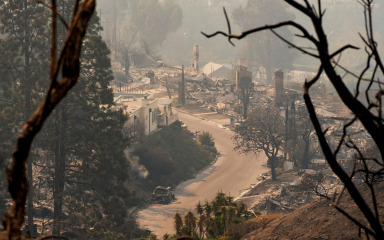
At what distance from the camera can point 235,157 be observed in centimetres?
4834

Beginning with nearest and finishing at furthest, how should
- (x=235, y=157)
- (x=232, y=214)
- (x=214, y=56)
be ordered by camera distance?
(x=232, y=214)
(x=235, y=157)
(x=214, y=56)

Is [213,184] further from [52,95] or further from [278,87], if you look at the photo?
[52,95]

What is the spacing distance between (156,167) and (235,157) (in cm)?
940

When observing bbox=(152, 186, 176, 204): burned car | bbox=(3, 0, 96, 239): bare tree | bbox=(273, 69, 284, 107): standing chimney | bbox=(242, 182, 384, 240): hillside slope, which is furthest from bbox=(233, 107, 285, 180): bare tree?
bbox=(3, 0, 96, 239): bare tree

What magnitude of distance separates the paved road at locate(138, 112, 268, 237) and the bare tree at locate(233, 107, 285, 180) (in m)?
1.29

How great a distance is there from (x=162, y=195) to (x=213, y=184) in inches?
211

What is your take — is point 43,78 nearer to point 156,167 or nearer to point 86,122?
point 86,122

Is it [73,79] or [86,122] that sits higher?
[73,79]

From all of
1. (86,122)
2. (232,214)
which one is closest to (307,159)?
(86,122)

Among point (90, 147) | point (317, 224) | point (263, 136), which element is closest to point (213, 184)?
point (263, 136)

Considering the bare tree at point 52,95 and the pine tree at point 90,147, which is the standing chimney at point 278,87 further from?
the bare tree at point 52,95

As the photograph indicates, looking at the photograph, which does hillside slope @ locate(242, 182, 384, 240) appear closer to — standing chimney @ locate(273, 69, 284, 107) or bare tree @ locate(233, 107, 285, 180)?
bare tree @ locate(233, 107, 285, 180)

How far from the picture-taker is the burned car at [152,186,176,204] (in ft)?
118

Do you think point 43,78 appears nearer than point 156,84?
Yes
